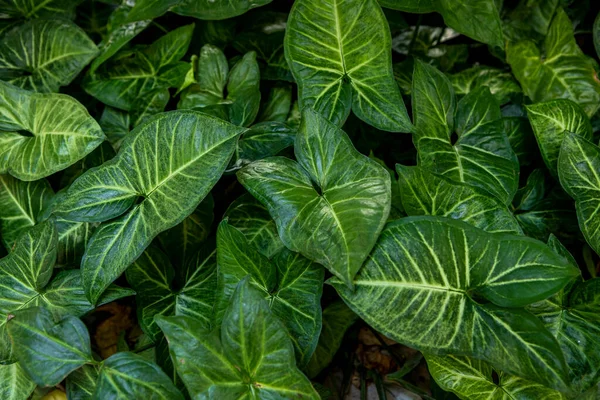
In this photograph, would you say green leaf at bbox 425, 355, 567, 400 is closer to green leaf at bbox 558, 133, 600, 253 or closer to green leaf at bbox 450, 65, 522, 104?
green leaf at bbox 558, 133, 600, 253

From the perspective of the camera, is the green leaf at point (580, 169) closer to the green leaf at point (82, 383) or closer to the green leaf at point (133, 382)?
the green leaf at point (133, 382)

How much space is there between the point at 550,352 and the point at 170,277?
0.75 meters

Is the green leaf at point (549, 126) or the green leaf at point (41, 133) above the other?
the green leaf at point (41, 133)

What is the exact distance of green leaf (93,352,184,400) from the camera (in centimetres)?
99

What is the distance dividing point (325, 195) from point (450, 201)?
24 cm

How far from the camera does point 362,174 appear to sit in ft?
3.47

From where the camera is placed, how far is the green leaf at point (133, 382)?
99cm

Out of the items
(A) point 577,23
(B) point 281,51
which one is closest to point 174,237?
(B) point 281,51

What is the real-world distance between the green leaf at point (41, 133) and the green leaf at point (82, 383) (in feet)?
1.40

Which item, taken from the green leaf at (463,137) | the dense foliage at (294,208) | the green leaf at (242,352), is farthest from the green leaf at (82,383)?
the green leaf at (463,137)

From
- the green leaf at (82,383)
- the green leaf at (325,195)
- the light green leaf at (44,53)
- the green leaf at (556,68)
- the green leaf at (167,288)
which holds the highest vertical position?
the light green leaf at (44,53)

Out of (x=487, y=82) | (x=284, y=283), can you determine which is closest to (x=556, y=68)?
(x=487, y=82)

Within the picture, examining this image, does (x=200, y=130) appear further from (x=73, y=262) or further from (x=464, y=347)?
(x=464, y=347)

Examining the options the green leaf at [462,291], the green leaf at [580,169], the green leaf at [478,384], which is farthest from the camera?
the green leaf at [580,169]
